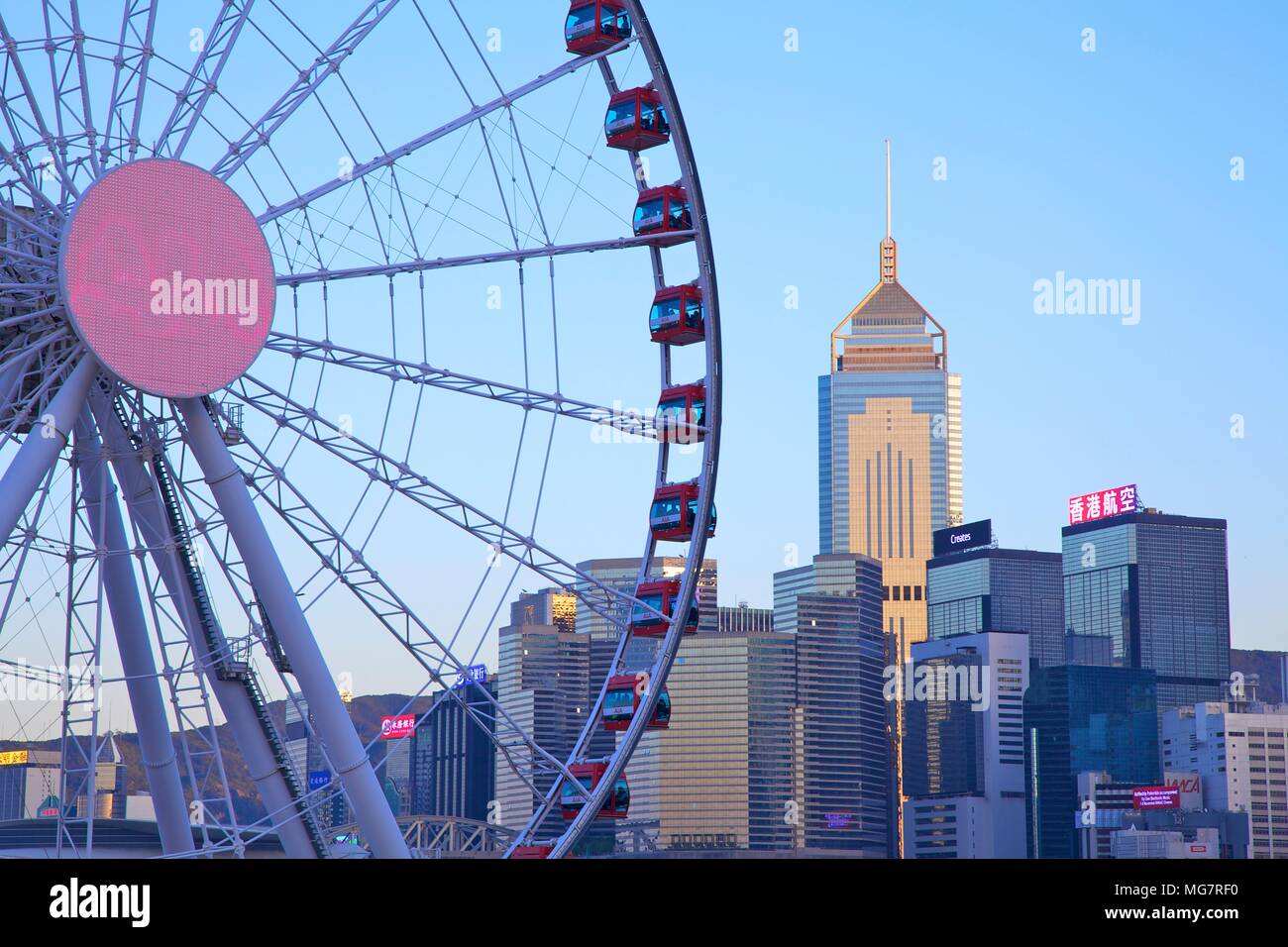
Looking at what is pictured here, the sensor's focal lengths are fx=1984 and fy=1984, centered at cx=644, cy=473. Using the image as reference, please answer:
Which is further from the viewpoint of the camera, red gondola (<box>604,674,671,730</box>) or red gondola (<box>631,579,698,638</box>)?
red gondola (<box>631,579,698,638</box>)

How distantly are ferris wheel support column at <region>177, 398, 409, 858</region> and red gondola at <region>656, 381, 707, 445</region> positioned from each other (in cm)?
1274

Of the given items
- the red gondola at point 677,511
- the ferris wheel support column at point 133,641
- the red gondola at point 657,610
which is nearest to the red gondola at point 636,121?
the red gondola at point 677,511

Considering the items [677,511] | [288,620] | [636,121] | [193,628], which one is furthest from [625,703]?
[636,121]

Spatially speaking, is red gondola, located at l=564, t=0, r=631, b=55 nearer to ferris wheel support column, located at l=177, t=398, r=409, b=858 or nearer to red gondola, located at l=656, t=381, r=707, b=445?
red gondola, located at l=656, t=381, r=707, b=445

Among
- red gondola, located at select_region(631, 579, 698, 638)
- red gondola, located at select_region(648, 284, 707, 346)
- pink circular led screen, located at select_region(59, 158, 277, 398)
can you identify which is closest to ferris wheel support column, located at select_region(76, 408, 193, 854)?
pink circular led screen, located at select_region(59, 158, 277, 398)

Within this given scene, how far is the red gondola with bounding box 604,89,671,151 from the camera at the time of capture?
51.6 m

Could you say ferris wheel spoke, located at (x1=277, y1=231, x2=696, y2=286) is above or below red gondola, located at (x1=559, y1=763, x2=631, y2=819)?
above

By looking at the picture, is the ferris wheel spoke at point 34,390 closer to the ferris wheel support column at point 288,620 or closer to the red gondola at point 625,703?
the ferris wheel support column at point 288,620

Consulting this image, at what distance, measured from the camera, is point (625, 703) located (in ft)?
164

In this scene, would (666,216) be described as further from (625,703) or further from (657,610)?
(625,703)

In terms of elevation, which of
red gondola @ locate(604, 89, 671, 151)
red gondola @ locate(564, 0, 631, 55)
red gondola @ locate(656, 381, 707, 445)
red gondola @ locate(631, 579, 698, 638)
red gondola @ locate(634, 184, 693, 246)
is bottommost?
red gondola @ locate(631, 579, 698, 638)
